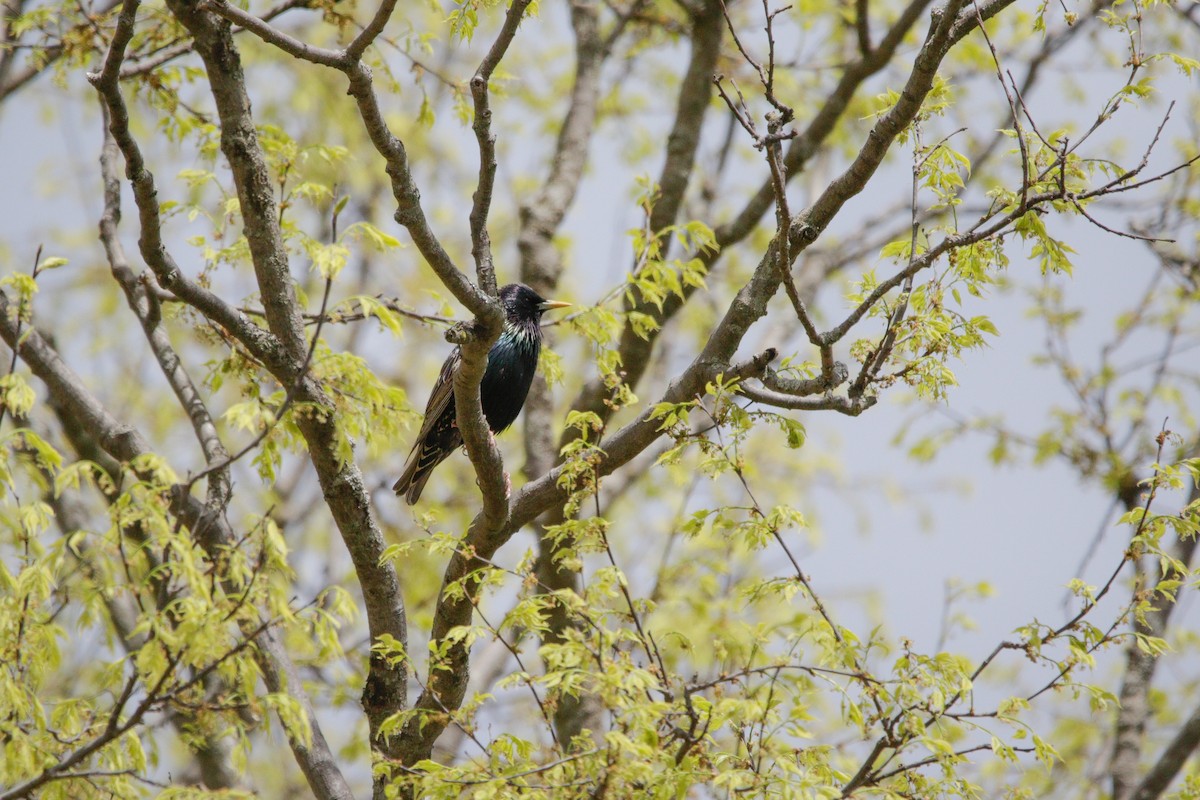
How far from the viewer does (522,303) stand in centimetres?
570

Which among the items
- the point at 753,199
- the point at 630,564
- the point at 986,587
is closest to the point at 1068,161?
the point at 986,587

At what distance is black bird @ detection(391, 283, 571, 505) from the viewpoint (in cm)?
554

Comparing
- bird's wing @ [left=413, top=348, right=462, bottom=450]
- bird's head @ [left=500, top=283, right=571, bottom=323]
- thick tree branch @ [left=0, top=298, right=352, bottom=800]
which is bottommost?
thick tree branch @ [left=0, top=298, right=352, bottom=800]

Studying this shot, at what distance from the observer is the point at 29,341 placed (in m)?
4.32

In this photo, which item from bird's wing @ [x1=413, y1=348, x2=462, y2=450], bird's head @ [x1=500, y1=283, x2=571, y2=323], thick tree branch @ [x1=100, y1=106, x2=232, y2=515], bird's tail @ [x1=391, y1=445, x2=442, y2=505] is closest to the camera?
thick tree branch @ [x1=100, y1=106, x2=232, y2=515]

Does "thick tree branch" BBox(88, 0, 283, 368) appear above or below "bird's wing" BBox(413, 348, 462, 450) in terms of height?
below

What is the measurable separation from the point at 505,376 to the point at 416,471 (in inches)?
31.3

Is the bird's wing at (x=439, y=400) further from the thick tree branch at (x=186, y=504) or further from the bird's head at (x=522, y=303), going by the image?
the thick tree branch at (x=186, y=504)

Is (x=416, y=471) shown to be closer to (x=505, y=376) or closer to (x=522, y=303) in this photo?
(x=505, y=376)

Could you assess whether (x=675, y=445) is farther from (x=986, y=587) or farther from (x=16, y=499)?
(x=986, y=587)

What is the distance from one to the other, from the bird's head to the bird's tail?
839 millimetres

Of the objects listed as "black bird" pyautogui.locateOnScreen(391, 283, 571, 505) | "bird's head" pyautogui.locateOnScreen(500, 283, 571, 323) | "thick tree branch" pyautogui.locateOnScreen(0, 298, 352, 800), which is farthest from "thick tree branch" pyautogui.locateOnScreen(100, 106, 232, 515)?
"bird's head" pyautogui.locateOnScreen(500, 283, 571, 323)

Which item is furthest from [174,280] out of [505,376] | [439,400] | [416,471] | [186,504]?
[416,471]

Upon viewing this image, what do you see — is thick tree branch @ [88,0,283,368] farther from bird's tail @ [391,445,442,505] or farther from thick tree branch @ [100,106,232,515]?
bird's tail @ [391,445,442,505]
